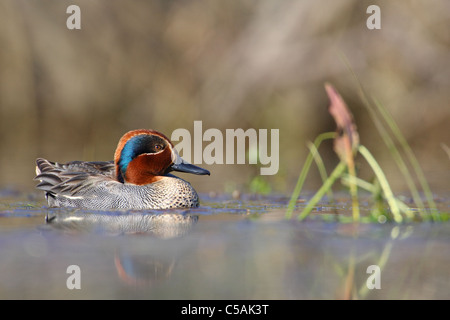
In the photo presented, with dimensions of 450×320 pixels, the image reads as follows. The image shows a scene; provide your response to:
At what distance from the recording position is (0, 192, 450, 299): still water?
350 cm

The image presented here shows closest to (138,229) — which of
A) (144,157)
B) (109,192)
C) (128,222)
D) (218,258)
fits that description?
(128,222)

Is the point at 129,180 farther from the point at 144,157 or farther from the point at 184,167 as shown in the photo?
the point at 184,167

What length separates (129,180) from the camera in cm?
670

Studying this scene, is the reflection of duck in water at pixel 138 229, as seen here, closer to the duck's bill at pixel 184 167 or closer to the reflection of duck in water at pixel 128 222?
the reflection of duck in water at pixel 128 222

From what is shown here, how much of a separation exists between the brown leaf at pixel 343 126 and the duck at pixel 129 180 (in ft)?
5.96

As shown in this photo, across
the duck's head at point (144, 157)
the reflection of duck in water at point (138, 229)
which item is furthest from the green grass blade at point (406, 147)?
the duck's head at point (144, 157)

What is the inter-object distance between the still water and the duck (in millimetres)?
531

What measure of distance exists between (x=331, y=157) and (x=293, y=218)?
4.25 meters

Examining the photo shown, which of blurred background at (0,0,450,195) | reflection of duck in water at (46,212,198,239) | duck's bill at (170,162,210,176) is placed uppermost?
blurred background at (0,0,450,195)

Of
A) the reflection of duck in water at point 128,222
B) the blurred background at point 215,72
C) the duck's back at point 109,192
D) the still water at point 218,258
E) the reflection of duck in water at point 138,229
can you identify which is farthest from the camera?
the blurred background at point 215,72

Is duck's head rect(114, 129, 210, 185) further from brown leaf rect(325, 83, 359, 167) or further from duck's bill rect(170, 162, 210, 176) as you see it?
brown leaf rect(325, 83, 359, 167)

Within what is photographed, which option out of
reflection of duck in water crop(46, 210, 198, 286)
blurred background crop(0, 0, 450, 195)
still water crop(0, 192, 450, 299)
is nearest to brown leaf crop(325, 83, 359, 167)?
still water crop(0, 192, 450, 299)

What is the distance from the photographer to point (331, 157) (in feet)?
31.5

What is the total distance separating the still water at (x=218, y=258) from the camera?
350 cm
